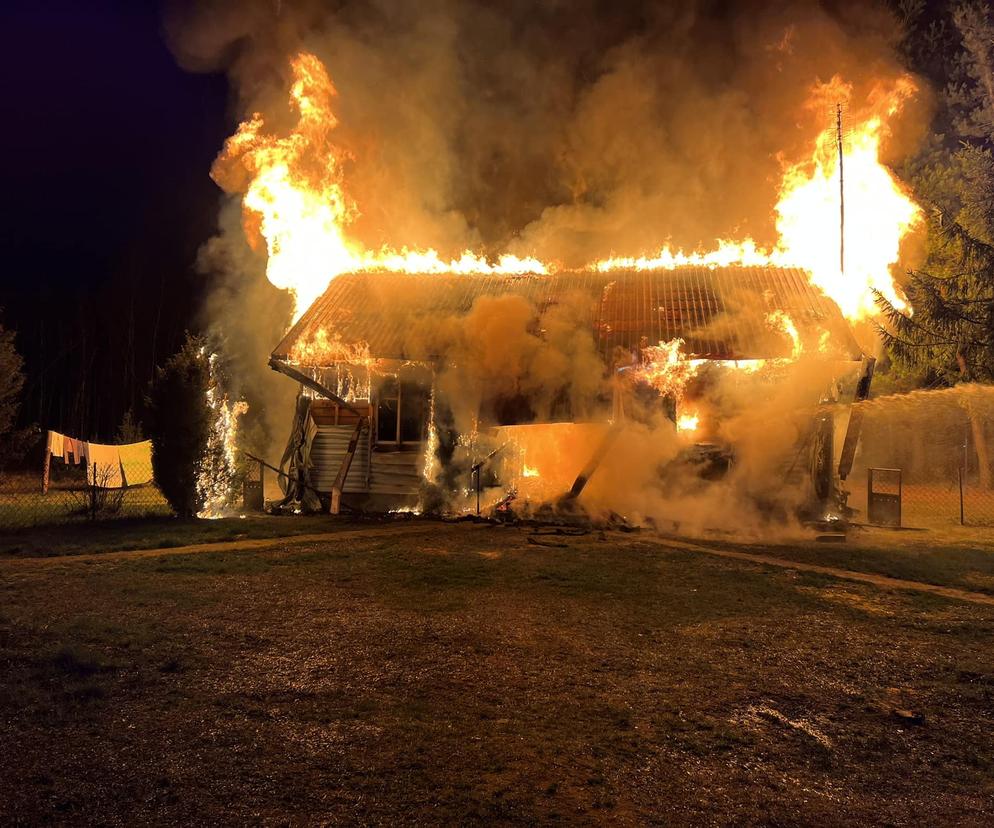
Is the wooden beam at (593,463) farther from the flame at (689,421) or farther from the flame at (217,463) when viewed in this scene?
the flame at (217,463)

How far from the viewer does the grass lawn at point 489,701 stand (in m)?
3.57

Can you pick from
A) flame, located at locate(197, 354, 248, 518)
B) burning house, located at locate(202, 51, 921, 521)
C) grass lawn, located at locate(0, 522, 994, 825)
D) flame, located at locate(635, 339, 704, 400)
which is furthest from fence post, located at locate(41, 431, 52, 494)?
flame, located at locate(635, 339, 704, 400)

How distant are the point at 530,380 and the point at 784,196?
8.16 m

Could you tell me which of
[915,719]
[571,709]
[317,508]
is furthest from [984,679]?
[317,508]

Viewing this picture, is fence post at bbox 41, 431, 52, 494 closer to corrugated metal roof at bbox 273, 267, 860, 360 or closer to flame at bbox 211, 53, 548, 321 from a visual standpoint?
flame at bbox 211, 53, 548, 321

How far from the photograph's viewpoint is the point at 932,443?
2361 cm

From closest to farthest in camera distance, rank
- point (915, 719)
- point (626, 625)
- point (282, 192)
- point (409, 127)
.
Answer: point (915, 719) < point (626, 625) < point (282, 192) < point (409, 127)

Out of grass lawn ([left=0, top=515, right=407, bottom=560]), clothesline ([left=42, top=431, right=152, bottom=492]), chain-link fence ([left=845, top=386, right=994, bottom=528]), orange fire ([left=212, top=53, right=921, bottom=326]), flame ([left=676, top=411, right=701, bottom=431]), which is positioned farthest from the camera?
chain-link fence ([left=845, top=386, right=994, bottom=528])

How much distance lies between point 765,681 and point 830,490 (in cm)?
937

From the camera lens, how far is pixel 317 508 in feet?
48.4

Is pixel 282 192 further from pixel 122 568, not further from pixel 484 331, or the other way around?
pixel 122 568

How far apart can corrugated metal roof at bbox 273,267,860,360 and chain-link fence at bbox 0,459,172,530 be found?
14.9 feet

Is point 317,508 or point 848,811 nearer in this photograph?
point 848,811

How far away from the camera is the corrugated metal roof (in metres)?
13.9
